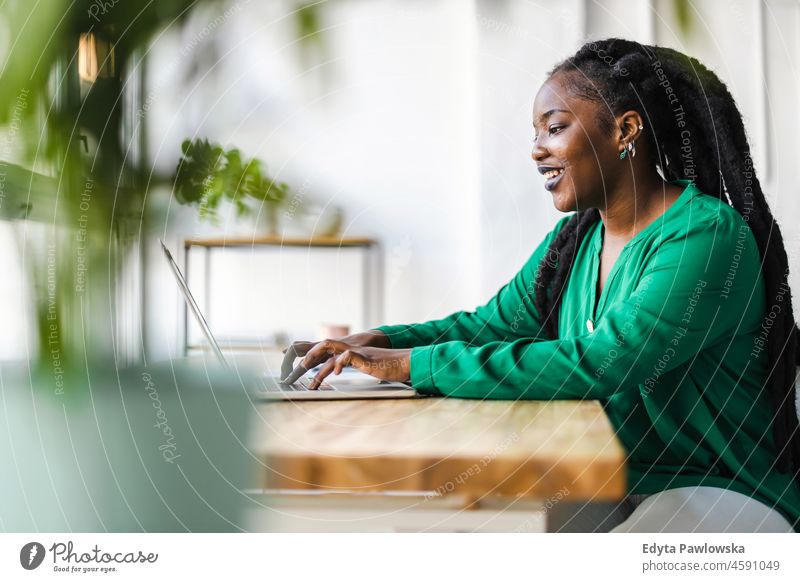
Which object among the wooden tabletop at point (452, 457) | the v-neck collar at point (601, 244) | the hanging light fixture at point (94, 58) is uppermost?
the hanging light fixture at point (94, 58)

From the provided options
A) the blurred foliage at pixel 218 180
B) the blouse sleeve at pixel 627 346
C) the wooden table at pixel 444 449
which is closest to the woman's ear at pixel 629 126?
the blouse sleeve at pixel 627 346

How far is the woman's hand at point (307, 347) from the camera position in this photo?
77 centimetres

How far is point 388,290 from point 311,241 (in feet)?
0.58

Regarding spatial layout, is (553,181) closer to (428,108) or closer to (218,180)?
(218,180)

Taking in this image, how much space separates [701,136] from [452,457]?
Result: 1.69ft

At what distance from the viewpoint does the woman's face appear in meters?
0.83

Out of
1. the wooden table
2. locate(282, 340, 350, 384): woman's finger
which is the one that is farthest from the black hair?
locate(282, 340, 350, 384): woman's finger

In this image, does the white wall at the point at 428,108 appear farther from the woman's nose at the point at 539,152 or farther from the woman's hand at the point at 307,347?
the woman's nose at the point at 539,152

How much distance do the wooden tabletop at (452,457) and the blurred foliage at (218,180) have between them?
423mm

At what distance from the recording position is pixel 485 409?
65 cm

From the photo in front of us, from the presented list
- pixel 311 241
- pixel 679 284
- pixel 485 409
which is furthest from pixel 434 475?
pixel 311 241

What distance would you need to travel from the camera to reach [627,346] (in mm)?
688

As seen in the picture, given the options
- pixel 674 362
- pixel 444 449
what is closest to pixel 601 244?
pixel 674 362

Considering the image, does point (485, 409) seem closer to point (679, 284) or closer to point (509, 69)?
point (679, 284)
